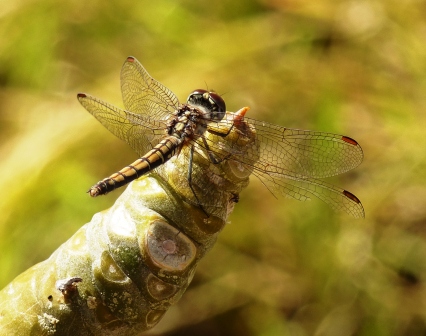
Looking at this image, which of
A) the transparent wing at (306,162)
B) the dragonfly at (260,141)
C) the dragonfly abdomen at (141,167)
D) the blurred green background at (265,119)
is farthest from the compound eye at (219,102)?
the blurred green background at (265,119)

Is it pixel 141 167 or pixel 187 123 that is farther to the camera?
pixel 187 123

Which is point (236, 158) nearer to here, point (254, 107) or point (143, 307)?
point (143, 307)

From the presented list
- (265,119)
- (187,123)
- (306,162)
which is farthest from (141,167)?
(265,119)

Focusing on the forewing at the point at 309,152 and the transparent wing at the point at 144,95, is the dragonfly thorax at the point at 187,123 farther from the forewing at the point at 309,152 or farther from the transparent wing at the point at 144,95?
the forewing at the point at 309,152

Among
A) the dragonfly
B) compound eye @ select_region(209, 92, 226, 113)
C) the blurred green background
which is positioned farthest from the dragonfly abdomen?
the blurred green background

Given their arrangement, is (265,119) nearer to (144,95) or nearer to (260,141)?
(144,95)

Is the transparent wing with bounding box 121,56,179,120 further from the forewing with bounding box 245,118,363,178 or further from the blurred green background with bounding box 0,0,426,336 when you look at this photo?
the blurred green background with bounding box 0,0,426,336

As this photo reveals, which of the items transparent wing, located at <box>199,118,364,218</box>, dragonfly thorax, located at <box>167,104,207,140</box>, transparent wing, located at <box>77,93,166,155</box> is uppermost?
transparent wing, located at <box>199,118,364,218</box>

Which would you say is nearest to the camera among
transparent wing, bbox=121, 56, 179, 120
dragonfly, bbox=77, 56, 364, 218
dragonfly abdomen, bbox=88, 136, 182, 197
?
dragonfly abdomen, bbox=88, 136, 182, 197
